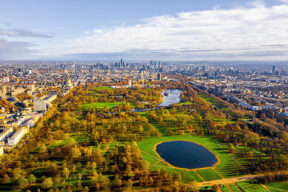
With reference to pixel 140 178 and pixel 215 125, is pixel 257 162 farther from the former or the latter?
pixel 140 178

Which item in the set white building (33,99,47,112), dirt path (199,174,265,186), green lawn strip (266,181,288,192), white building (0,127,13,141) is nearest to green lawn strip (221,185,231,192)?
dirt path (199,174,265,186)

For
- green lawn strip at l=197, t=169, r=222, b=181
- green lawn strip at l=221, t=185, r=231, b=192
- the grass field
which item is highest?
the grass field

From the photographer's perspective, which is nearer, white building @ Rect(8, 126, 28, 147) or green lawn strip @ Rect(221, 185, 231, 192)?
green lawn strip @ Rect(221, 185, 231, 192)

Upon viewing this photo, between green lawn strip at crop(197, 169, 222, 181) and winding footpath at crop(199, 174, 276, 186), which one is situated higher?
green lawn strip at crop(197, 169, 222, 181)

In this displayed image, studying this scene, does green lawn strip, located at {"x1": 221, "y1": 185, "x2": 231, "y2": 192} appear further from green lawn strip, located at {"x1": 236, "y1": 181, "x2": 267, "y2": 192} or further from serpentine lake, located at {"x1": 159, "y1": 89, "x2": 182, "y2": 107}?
serpentine lake, located at {"x1": 159, "y1": 89, "x2": 182, "y2": 107}

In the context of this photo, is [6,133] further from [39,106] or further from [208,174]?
[208,174]
